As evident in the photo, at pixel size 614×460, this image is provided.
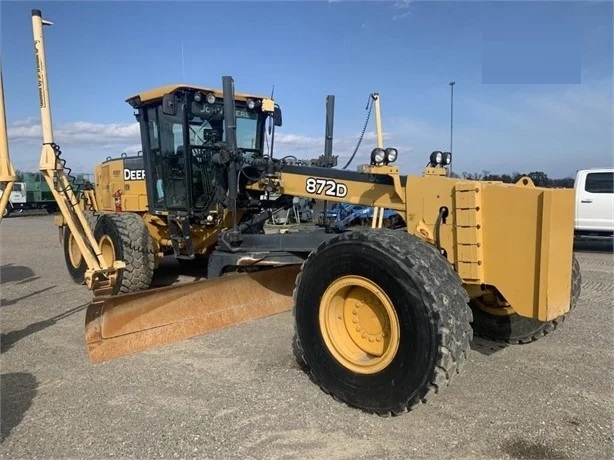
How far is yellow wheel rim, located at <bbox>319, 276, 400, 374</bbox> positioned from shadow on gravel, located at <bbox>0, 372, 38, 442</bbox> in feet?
7.27

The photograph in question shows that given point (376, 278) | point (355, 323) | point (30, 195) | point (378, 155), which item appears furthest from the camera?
point (30, 195)

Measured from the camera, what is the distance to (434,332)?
326cm

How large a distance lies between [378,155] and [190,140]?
3454 mm

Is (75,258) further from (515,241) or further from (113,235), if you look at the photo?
(515,241)

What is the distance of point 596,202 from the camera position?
13.0 meters

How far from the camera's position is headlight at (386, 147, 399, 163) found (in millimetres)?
4374

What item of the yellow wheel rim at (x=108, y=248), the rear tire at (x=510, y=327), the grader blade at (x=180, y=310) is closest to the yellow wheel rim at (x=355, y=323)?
the rear tire at (x=510, y=327)

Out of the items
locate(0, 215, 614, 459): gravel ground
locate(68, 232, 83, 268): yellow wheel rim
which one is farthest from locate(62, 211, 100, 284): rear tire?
locate(0, 215, 614, 459): gravel ground

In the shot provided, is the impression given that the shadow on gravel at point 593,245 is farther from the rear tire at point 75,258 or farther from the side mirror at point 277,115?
the rear tire at point 75,258

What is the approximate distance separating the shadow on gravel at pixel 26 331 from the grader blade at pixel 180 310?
4.08ft

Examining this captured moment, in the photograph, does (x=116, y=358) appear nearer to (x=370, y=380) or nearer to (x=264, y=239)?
(x=264, y=239)

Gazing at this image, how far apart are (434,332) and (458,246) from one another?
820 mm

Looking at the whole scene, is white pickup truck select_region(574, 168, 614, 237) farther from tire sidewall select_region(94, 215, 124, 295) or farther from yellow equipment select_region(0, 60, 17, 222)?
yellow equipment select_region(0, 60, 17, 222)

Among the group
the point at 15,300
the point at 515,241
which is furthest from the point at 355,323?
the point at 15,300
